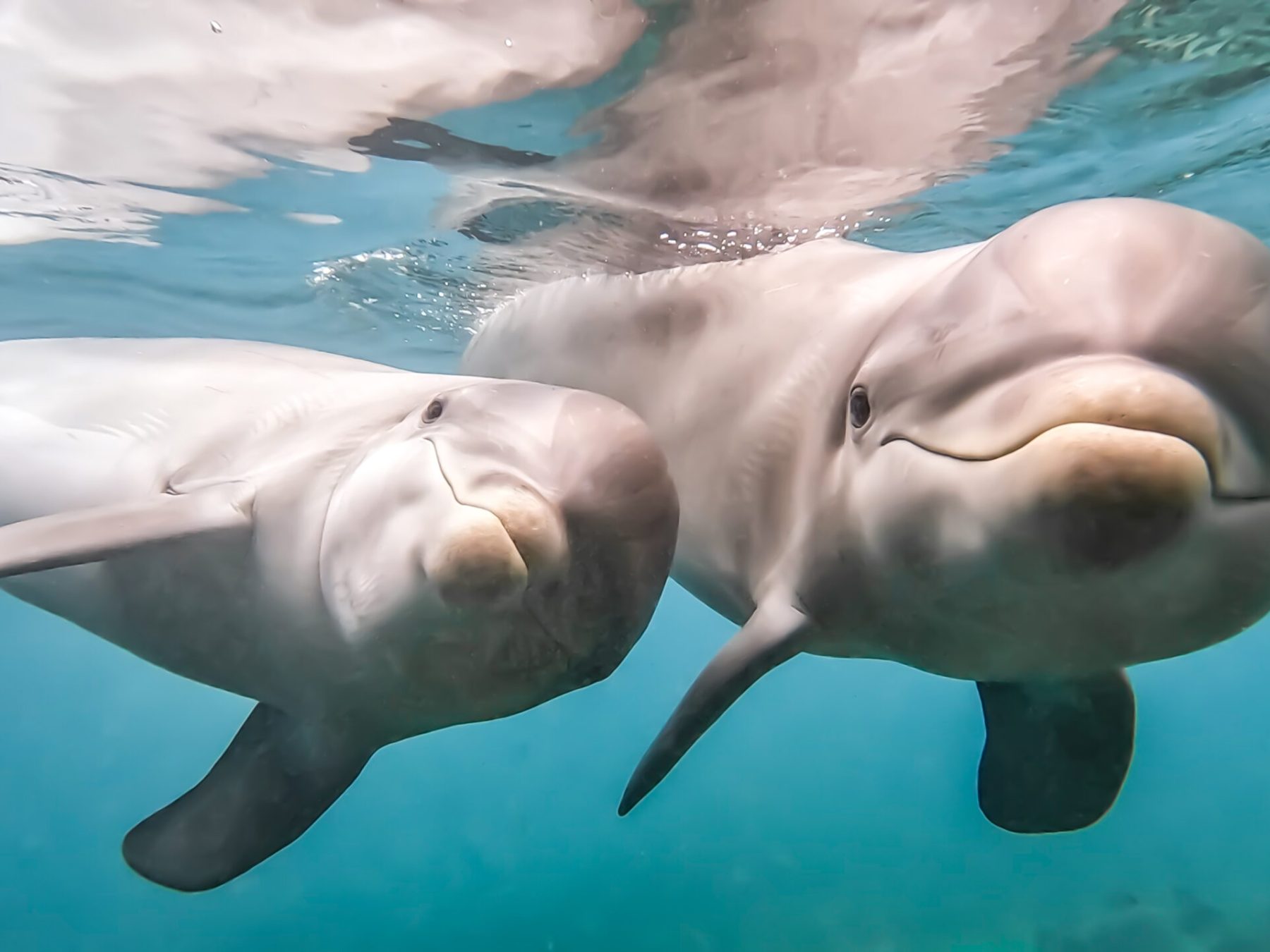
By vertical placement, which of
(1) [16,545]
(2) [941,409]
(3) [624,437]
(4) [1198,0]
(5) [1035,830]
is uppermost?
(4) [1198,0]

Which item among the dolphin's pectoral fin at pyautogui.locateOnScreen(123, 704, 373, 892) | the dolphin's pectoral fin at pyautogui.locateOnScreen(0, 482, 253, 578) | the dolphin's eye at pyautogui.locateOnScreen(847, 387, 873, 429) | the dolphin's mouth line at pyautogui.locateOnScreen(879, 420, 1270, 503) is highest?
the dolphin's mouth line at pyautogui.locateOnScreen(879, 420, 1270, 503)

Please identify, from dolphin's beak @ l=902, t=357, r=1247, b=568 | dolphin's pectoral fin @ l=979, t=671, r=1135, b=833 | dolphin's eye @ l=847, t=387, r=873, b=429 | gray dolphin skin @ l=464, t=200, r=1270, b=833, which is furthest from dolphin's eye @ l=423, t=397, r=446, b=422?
dolphin's pectoral fin @ l=979, t=671, r=1135, b=833

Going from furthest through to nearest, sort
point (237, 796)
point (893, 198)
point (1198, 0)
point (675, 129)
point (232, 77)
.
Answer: point (893, 198) → point (675, 129) → point (232, 77) → point (1198, 0) → point (237, 796)

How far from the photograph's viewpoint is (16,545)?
3.06 metres

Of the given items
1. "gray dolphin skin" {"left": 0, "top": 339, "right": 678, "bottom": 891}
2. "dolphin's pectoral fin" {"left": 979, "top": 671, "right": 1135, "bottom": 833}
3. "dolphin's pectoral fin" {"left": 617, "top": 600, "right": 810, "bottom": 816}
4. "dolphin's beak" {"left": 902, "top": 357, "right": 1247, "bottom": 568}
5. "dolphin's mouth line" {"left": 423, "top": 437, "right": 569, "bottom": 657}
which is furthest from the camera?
"dolphin's pectoral fin" {"left": 979, "top": 671, "right": 1135, "bottom": 833}

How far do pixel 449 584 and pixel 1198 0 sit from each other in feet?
17.3

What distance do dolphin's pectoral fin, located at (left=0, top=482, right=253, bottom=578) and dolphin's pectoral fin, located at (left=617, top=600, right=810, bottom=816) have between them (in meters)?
1.77

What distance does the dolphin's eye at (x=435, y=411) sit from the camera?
318 cm

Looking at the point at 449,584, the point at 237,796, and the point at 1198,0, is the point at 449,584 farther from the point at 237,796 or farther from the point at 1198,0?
the point at 1198,0

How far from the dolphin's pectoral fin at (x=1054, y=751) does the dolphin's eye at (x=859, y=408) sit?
1720 millimetres

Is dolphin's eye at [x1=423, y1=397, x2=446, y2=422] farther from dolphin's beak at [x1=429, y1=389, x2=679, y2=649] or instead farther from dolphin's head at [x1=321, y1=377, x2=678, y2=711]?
dolphin's beak at [x1=429, y1=389, x2=679, y2=649]

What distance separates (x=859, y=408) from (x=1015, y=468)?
73 cm

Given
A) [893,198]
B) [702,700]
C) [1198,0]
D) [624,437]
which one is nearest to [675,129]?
[893,198]

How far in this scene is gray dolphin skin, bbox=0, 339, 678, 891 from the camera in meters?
2.73
